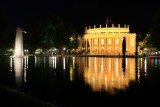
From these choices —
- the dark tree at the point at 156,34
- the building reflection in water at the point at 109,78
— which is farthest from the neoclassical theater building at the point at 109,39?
the building reflection in water at the point at 109,78

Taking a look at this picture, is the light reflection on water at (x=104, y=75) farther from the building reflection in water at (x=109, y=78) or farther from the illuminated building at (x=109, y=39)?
the illuminated building at (x=109, y=39)

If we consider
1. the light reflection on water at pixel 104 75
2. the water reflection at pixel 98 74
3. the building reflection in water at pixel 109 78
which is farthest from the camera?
the water reflection at pixel 98 74

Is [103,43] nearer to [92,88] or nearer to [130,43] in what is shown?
[130,43]

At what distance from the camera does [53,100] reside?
45.9 ft

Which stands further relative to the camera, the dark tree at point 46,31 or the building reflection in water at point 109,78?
the dark tree at point 46,31

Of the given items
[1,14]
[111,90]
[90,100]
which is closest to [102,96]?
[90,100]

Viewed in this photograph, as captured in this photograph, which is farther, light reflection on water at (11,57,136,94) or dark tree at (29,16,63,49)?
dark tree at (29,16,63,49)

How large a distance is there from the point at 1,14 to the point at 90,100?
59295 mm

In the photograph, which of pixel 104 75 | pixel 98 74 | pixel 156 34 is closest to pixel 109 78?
pixel 104 75

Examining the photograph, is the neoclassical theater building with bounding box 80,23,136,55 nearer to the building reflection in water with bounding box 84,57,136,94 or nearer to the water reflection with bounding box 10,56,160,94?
the water reflection with bounding box 10,56,160,94

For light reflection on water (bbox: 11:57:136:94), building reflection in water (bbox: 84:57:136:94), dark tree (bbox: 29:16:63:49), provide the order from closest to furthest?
building reflection in water (bbox: 84:57:136:94)
light reflection on water (bbox: 11:57:136:94)
dark tree (bbox: 29:16:63:49)

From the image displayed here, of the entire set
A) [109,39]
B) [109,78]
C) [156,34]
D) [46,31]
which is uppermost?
[46,31]

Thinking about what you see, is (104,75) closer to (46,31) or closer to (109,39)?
(46,31)

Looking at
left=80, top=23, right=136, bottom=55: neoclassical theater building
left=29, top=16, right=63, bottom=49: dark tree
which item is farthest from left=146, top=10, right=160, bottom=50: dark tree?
left=80, top=23, right=136, bottom=55: neoclassical theater building
